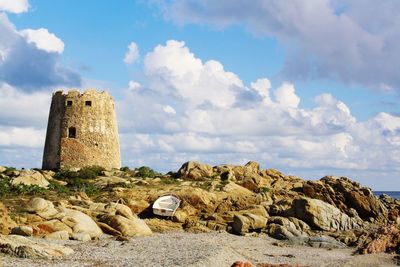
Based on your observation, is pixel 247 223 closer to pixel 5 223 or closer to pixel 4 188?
pixel 5 223

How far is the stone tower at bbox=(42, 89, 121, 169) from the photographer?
5659 cm

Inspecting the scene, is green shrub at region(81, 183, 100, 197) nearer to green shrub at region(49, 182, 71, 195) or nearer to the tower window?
green shrub at region(49, 182, 71, 195)

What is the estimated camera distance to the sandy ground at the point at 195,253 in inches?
877

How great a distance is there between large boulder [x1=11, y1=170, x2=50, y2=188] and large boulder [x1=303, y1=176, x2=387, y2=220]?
26139 mm

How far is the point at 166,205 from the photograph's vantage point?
39.6 metres

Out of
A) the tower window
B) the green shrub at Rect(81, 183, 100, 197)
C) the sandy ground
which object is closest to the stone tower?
the tower window

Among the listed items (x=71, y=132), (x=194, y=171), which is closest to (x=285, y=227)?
(x=194, y=171)

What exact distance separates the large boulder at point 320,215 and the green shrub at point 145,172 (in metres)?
20.7

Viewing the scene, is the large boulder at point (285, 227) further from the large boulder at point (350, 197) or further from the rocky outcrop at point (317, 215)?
the large boulder at point (350, 197)

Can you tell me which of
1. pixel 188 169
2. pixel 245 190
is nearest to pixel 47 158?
pixel 188 169

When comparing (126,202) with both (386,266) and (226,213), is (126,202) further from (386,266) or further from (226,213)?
(386,266)

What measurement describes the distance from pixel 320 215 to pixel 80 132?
3046 cm

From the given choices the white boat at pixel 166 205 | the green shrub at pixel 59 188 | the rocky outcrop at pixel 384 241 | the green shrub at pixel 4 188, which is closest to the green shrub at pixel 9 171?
the green shrub at pixel 4 188

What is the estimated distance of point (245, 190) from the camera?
48.8 meters
